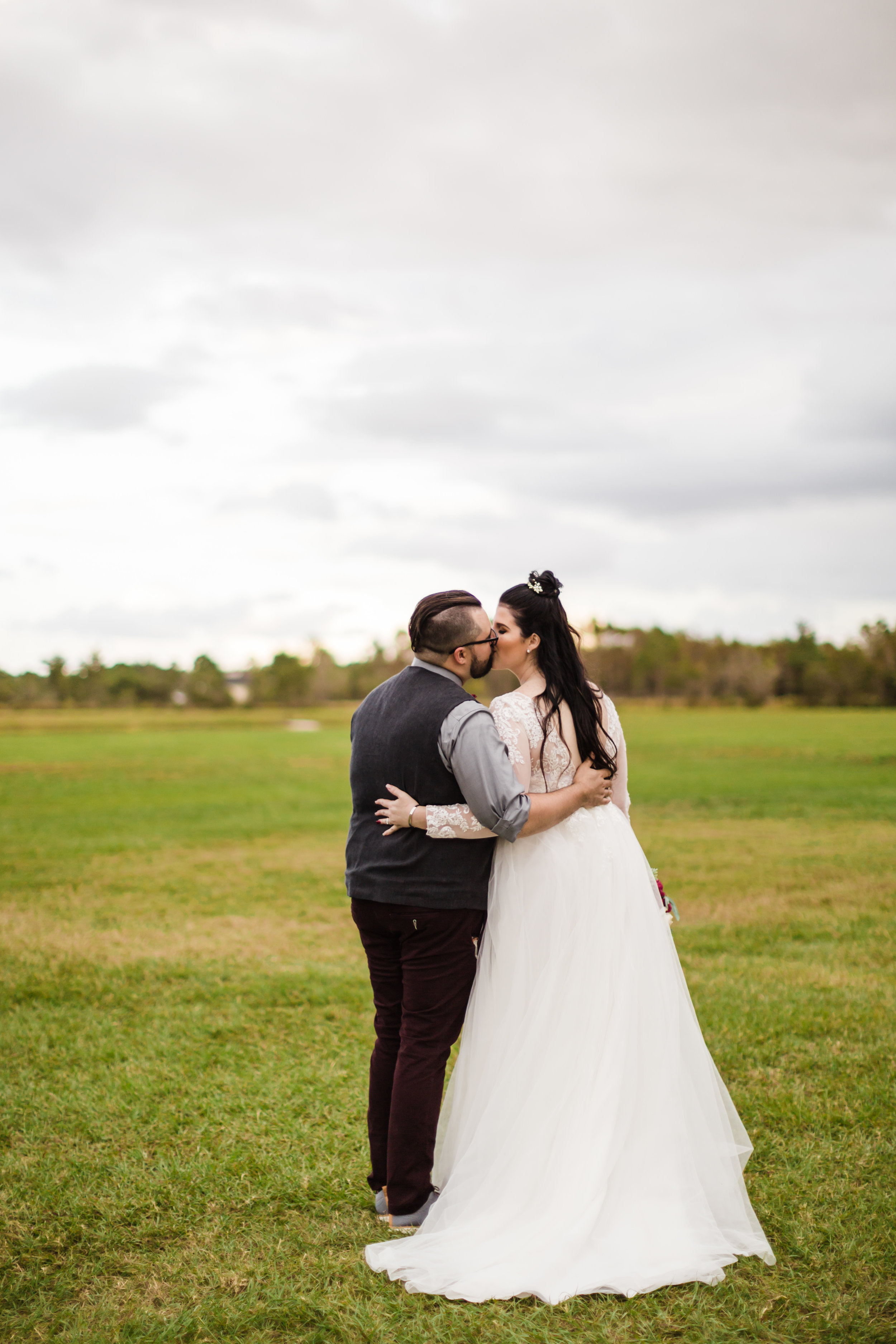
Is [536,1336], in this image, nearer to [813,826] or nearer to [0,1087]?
[0,1087]

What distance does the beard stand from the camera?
4027mm

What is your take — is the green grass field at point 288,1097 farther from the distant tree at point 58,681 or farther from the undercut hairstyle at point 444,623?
the distant tree at point 58,681

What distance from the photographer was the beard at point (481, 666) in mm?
4027

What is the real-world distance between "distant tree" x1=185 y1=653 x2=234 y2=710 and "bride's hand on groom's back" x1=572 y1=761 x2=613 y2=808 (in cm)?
11476

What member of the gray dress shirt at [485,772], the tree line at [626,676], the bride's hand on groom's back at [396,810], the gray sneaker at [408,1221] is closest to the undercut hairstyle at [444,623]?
the gray dress shirt at [485,772]

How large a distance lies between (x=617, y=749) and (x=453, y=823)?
2.92 ft

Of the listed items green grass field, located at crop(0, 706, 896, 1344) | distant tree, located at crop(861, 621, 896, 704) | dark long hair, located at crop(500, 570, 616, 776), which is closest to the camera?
green grass field, located at crop(0, 706, 896, 1344)

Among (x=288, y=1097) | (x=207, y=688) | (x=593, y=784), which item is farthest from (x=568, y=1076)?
(x=207, y=688)

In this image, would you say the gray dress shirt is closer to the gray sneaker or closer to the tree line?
the gray sneaker

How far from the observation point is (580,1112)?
3.93 m

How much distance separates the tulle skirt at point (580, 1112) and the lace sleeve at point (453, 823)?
118mm

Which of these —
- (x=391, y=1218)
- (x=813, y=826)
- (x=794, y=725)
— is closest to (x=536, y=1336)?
(x=391, y=1218)

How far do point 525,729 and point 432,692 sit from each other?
1.50 ft

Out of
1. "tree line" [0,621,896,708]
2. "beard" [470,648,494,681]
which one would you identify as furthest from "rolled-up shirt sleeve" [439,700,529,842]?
"tree line" [0,621,896,708]
